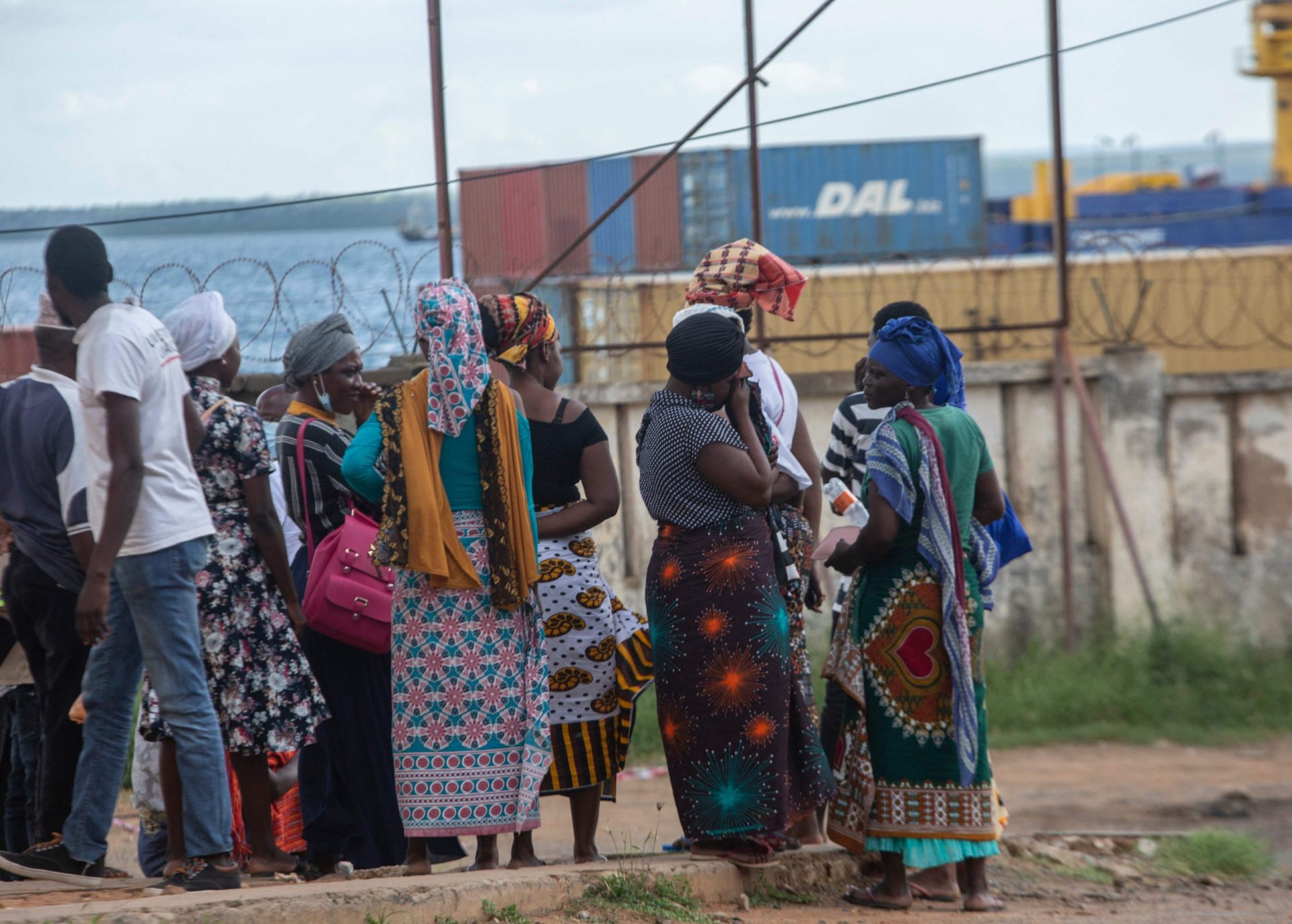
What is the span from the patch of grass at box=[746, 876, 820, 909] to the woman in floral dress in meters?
1.38

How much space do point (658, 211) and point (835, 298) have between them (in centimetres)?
1117

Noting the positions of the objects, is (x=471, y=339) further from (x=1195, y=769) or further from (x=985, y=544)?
(x=1195, y=769)

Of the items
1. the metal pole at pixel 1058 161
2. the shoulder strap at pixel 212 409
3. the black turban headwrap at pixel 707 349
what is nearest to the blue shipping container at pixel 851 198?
the metal pole at pixel 1058 161

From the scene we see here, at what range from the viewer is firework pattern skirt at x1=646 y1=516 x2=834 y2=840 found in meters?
3.91

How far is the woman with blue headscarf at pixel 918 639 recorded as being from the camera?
3.95m

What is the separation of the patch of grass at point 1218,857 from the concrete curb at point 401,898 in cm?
203

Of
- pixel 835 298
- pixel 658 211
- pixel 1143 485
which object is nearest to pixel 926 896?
pixel 1143 485

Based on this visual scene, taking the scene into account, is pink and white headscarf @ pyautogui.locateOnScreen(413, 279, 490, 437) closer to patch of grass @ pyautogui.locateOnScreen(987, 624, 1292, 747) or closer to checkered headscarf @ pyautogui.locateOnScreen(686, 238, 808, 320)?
checkered headscarf @ pyautogui.locateOnScreen(686, 238, 808, 320)

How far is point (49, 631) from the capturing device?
372 centimetres

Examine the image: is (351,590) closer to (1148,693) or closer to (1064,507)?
(1064,507)

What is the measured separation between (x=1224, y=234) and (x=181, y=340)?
32.9 m

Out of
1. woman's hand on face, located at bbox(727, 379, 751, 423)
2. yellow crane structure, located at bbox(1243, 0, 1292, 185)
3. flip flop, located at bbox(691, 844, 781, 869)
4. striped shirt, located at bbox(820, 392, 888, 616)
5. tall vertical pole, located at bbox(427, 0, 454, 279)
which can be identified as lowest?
flip flop, located at bbox(691, 844, 781, 869)

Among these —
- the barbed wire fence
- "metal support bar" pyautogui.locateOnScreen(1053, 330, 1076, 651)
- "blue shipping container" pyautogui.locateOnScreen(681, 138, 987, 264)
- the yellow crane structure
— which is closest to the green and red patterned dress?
the barbed wire fence

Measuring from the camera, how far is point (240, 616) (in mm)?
3742
